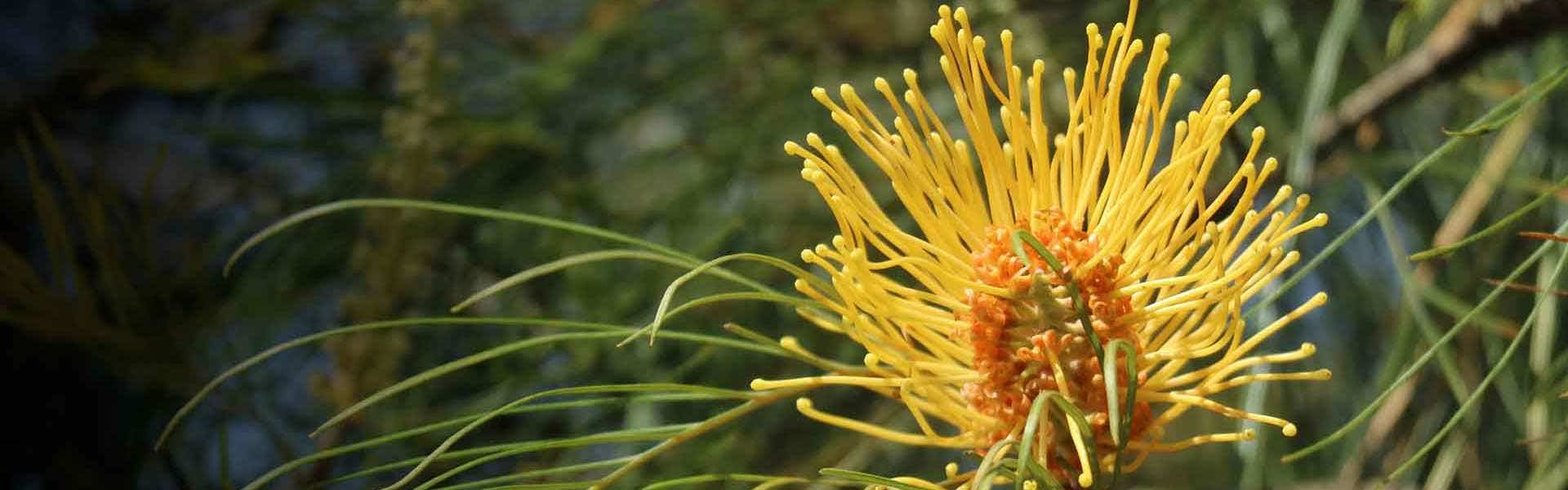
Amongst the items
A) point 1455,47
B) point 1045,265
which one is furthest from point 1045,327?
point 1455,47

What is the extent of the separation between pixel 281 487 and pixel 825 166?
575 mm

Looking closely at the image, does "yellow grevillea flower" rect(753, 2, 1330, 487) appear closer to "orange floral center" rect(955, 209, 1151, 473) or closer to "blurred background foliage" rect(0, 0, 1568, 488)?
"orange floral center" rect(955, 209, 1151, 473)

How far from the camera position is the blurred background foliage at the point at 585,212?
2.19 ft

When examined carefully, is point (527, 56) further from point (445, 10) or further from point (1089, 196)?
point (1089, 196)

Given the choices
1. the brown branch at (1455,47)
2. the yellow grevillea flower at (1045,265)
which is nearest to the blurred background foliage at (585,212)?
Answer: the brown branch at (1455,47)

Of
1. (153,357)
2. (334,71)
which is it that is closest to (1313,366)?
(153,357)

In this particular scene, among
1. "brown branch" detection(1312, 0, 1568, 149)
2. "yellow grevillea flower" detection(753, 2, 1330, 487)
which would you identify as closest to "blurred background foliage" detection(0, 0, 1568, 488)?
"brown branch" detection(1312, 0, 1568, 149)

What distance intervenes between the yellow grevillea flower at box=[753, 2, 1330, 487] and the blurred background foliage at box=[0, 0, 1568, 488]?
12cm

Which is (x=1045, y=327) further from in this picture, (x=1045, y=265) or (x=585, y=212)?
(x=585, y=212)

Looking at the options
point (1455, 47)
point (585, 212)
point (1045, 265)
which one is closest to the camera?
point (1045, 265)

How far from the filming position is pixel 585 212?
0.91 meters

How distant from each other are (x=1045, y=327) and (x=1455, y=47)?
0.28m

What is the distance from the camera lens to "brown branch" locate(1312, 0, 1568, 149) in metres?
0.53

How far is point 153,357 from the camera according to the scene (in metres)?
0.71
